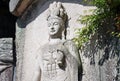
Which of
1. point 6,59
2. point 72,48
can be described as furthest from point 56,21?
point 6,59

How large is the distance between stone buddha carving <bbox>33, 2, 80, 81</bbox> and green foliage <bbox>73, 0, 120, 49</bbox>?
0.33 ft

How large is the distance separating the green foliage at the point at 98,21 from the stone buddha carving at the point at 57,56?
0.10 m

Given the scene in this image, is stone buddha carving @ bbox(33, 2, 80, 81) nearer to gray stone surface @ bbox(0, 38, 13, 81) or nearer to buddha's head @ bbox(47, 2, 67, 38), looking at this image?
buddha's head @ bbox(47, 2, 67, 38)

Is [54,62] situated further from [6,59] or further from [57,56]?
[6,59]

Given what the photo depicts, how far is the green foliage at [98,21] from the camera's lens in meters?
3.01

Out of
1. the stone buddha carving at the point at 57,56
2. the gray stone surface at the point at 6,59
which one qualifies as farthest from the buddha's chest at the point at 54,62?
the gray stone surface at the point at 6,59

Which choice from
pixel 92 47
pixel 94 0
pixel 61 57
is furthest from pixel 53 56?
pixel 94 0

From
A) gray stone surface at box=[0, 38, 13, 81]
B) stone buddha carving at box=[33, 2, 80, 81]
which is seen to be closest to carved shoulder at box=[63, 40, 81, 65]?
stone buddha carving at box=[33, 2, 80, 81]

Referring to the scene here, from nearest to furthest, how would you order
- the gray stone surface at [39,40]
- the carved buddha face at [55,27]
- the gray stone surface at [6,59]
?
1. the gray stone surface at [39,40]
2. the carved buddha face at [55,27]
3. the gray stone surface at [6,59]

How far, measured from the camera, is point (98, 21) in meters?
3.04

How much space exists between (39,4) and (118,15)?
71 centimetres

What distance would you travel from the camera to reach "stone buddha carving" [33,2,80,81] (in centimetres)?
303

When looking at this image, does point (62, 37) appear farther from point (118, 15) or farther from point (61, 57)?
point (118, 15)

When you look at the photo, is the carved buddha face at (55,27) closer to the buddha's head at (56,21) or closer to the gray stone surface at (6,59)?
the buddha's head at (56,21)
